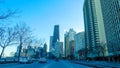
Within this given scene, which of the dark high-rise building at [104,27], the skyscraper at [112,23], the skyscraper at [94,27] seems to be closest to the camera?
the skyscraper at [112,23]

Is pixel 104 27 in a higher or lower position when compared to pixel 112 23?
higher

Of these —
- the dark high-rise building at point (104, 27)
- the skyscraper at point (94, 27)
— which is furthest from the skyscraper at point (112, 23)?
the skyscraper at point (94, 27)

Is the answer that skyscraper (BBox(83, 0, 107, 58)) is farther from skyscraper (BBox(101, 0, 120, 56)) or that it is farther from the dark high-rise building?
skyscraper (BBox(101, 0, 120, 56))

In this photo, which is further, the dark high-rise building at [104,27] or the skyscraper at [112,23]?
the dark high-rise building at [104,27]

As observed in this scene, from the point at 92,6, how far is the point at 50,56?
8287 cm

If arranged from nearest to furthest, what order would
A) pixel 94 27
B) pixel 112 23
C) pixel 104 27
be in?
pixel 112 23 → pixel 104 27 → pixel 94 27

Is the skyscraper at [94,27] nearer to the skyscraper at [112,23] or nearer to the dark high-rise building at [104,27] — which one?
the dark high-rise building at [104,27]

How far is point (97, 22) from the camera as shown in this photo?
134 meters

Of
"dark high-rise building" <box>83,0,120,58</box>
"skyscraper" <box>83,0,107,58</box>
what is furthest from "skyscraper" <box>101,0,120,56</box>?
"skyscraper" <box>83,0,107,58</box>

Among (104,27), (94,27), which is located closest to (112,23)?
(104,27)

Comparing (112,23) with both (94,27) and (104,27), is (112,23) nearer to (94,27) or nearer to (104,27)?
(104,27)

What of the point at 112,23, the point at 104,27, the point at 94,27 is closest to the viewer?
the point at 112,23

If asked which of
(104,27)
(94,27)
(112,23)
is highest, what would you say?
(94,27)

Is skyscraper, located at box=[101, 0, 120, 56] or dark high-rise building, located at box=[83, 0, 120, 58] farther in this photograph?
dark high-rise building, located at box=[83, 0, 120, 58]
